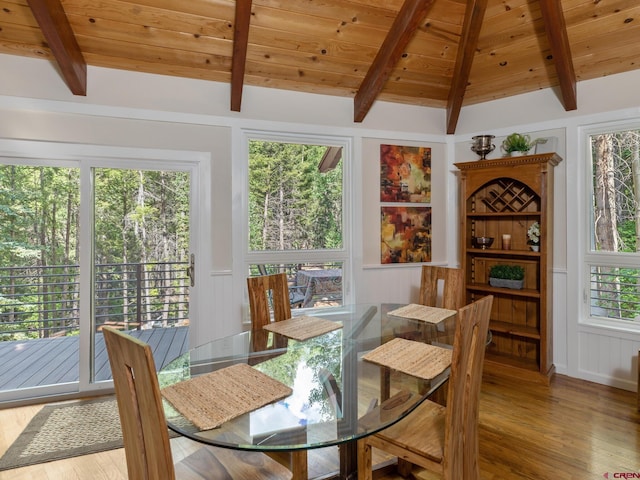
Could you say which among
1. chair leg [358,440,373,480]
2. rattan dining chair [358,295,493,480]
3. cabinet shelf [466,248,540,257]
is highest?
cabinet shelf [466,248,540,257]

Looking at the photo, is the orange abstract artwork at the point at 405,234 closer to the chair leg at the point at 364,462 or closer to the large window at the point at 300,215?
the large window at the point at 300,215

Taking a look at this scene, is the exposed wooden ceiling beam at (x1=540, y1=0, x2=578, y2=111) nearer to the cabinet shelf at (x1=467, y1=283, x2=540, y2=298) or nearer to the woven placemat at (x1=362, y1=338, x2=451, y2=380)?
the cabinet shelf at (x1=467, y1=283, x2=540, y2=298)

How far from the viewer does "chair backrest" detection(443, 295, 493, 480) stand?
138cm

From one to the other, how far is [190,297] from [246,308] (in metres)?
0.51

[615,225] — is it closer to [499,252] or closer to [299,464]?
[499,252]

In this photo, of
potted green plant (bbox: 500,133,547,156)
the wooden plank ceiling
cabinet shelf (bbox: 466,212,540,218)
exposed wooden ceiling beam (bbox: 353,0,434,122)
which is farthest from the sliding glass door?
potted green plant (bbox: 500,133,547,156)

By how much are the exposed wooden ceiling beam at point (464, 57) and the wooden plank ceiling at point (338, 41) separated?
0.01 meters

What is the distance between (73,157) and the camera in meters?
2.97

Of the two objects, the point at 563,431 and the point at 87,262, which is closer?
the point at 563,431

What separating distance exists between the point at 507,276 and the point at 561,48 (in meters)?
1.95

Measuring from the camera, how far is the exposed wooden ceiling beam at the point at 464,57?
9.67 feet

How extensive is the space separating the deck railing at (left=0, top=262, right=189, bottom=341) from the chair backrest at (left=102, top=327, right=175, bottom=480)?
225 centimetres

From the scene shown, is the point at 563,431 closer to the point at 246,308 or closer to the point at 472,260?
the point at 472,260

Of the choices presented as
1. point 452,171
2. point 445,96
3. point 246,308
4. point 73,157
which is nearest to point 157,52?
point 73,157
